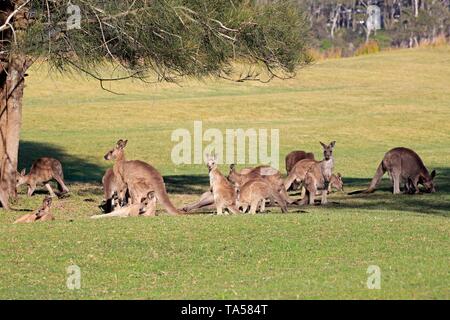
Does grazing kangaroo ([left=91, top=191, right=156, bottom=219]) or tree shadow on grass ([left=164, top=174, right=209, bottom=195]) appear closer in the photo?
grazing kangaroo ([left=91, top=191, right=156, bottom=219])

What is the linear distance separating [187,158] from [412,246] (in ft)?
60.1

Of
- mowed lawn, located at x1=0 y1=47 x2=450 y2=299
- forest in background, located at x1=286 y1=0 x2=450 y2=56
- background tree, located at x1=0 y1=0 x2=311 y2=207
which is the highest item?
forest in background, located at x1=286 y1=0 x2=450 y2=56

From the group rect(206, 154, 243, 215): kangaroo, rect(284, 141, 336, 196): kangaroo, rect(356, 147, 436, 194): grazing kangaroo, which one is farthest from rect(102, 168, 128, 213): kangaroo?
rect(356, 147, 436, 194): grazing kangaroo

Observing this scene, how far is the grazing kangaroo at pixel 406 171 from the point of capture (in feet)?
65.9

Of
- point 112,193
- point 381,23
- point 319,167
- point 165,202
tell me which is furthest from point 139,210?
point 381,23

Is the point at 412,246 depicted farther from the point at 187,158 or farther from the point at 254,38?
the point at 187,158

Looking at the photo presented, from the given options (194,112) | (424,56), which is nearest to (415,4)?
(424,56)

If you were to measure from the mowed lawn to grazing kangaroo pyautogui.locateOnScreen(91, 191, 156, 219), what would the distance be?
571 mm

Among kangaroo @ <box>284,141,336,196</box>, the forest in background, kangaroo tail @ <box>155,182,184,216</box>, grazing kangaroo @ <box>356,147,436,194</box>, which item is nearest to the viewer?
kangaroo tail @ <box>155,182,184,216</box>

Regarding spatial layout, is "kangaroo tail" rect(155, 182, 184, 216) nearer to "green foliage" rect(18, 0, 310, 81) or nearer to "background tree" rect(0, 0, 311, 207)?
"background tree" rect(0, 0, 311, 207)

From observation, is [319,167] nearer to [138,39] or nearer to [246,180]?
[246,180]

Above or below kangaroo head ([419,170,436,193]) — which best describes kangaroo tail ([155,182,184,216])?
below

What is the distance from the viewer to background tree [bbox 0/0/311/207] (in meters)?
15.9

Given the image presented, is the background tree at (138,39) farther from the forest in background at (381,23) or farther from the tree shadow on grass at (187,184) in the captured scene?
the forest in background at (381,23)
